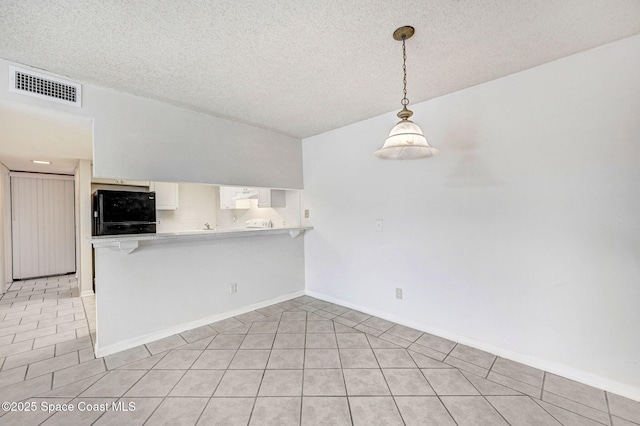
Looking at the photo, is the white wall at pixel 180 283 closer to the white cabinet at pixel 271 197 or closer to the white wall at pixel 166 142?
the white cabinet at pixel 271 197

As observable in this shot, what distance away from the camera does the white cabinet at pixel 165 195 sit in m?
4.62

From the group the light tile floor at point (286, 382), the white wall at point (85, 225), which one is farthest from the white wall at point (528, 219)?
the white wall at point (85, 225)

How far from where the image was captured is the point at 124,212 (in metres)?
2.56

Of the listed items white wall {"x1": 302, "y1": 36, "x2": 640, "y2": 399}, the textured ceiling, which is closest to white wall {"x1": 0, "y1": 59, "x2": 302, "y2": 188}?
the textured ceiling

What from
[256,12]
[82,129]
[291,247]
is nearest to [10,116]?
[82,129]

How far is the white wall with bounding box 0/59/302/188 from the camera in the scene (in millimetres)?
2346

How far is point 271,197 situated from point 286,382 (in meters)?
2.73

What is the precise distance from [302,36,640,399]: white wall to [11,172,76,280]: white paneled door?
6670mm

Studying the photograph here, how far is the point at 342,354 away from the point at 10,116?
3.59 meters

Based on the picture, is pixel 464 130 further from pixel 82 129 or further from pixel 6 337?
pixel 6 337

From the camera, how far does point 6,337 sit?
2.79 m

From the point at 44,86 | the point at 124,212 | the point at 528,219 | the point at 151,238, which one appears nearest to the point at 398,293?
the point at 528,219

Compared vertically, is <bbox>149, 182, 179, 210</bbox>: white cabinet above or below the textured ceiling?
below

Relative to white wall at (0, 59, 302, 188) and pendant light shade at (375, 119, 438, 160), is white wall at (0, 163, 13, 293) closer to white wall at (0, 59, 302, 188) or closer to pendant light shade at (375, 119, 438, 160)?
white wall at (0, 59, 302, 188)
